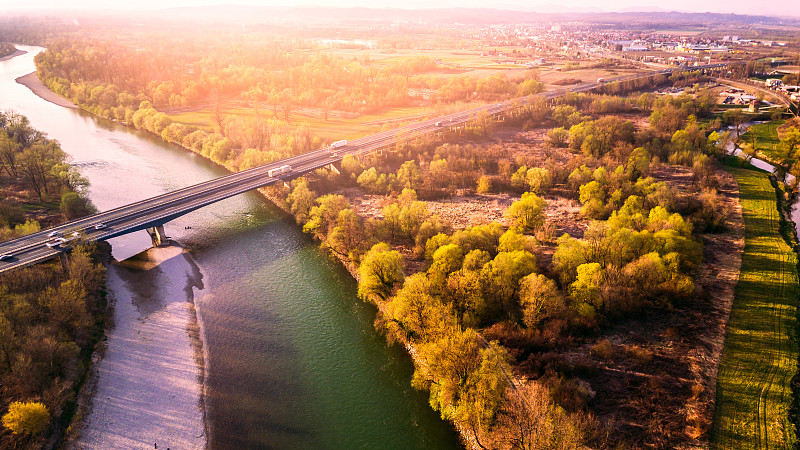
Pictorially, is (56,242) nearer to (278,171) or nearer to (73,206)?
(73,206)

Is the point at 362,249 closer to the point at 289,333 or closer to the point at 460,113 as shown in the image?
the point at 289,333

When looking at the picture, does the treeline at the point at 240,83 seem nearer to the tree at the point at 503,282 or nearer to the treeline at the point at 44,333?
the treeline at the point at 44,333

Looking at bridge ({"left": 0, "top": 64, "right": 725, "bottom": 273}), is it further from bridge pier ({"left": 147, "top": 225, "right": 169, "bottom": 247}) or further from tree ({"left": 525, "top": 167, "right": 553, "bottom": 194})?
tree ({"left": 525, "top": 167, "right": 553, "bottom": 194})

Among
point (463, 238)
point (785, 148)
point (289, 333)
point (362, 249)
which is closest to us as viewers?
point (289, 333)

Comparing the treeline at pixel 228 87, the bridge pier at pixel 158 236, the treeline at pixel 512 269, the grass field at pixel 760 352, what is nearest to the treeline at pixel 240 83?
the treeline at pixel 228 87

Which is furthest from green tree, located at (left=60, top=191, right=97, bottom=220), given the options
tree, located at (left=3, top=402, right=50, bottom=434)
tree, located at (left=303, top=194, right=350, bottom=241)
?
tree, located at (left=3, top=402, right=50, bottom=434)

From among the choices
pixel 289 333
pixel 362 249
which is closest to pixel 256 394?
pixel 289 333
